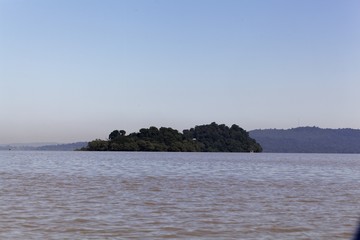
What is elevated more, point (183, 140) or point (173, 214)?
point (183, 140)

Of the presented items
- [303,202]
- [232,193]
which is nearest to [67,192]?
[232,193]

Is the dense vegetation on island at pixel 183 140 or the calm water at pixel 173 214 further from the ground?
the dense vegetation on island at pixel 183 140

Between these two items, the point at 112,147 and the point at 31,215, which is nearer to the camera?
the point at 31,215

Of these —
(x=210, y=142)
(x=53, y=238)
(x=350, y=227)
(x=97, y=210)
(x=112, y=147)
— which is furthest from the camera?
(x=210, y=142)

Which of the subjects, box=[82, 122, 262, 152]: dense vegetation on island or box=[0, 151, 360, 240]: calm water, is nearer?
box=[0, 151, 360, 240]: calm water

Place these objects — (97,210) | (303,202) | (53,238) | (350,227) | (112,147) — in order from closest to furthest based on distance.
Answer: (53,238)
(350,227)
(97,210)
(303,202)
(112,147)

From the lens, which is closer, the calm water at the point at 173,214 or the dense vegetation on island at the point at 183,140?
the calm water at the point at 173,214

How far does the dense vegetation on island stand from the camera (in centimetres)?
14736

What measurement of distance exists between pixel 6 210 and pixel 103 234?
14.6ft

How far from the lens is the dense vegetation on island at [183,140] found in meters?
147

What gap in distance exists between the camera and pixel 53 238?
11.5 meters

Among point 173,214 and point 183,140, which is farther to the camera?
point 183,140

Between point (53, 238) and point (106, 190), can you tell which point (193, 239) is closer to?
point (53, 238)

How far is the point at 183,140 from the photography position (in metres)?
159
